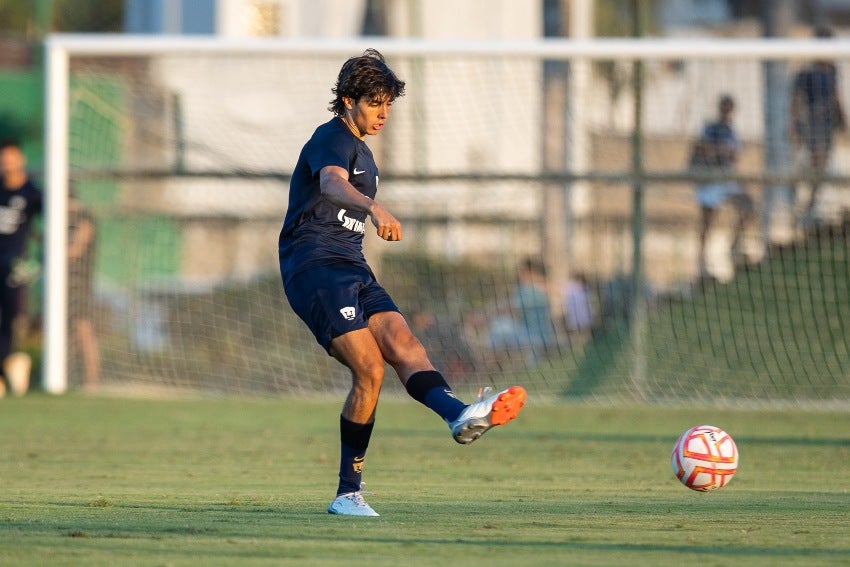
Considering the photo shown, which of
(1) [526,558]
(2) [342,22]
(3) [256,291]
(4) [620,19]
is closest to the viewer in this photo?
(1) [526,558]

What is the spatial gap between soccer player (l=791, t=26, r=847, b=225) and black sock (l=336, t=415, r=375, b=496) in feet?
33.4

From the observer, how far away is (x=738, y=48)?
14.7m

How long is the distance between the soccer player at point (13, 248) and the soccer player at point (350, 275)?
9.36 metres

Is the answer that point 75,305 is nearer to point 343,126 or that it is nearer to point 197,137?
point 197,137

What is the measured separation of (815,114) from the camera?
15641 millimetres

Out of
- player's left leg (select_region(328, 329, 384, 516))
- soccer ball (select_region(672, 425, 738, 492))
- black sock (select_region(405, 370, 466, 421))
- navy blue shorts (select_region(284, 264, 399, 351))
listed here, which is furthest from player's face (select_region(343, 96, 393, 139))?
soccer ball (select_region(672, 425, 738, 492))

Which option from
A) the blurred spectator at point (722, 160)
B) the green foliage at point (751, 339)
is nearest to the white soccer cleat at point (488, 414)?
the green foliage at point (751, 339)

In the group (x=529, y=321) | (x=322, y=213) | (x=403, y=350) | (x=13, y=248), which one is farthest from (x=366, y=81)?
(x=13, y=248)

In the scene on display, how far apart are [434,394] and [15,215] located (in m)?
10.4

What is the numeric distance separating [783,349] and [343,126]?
10005 mm

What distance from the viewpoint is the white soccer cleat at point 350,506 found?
636 cm

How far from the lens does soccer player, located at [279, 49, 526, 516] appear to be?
645 cm

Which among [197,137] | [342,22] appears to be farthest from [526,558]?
[342,22]

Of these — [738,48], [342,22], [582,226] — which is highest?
[342,22]
